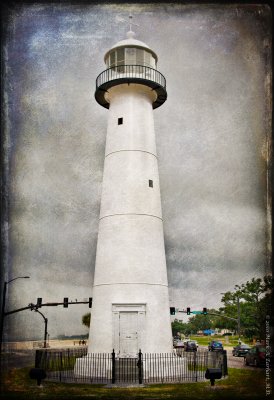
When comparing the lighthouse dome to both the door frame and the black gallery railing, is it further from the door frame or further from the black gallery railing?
the door frame

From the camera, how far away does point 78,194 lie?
21609 millimetres

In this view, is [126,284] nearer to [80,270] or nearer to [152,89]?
[80,270]

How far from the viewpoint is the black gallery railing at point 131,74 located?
22.6 m

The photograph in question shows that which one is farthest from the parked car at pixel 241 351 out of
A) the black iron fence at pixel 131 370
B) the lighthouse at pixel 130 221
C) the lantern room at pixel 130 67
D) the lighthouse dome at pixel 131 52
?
the lighthouse dome at pixel 131 52

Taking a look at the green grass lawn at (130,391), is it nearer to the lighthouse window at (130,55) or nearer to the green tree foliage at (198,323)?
the lighthouse window at (130,55)

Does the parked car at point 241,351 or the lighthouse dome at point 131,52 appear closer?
the lighthouse dome at point 131,52

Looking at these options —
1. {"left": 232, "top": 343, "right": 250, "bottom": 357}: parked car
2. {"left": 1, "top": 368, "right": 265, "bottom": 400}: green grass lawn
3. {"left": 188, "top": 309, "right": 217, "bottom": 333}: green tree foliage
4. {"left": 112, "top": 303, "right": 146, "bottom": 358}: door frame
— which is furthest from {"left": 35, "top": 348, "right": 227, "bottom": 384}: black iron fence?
{"left": 188, "top": 309, "right": 217, "bottom": 333}: green tree foliage

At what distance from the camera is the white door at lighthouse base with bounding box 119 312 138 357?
19.6 metres

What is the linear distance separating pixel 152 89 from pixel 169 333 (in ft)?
41.1

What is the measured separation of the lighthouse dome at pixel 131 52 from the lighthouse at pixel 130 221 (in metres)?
0.05

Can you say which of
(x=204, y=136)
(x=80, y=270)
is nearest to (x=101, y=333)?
(x=80, y=270)

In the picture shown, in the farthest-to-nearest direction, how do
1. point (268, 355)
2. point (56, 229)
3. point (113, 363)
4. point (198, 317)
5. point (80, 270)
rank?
1. point (198, 317)
2. point (80, 270)
3. point (56, 229)
4. point (113, 363)
5. point (268, 355)

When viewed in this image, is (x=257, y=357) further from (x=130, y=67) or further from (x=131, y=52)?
(x=131, y=52)

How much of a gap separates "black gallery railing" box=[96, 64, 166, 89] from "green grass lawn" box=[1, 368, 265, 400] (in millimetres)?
14677
